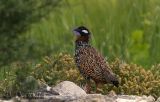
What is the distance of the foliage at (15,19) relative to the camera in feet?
44.7

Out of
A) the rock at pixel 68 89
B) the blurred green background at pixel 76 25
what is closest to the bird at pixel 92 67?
the rock at pixel 68 89

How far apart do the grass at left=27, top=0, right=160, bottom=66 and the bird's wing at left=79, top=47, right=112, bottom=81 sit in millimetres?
5066

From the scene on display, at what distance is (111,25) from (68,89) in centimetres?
702

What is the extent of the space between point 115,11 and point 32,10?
1829 mm

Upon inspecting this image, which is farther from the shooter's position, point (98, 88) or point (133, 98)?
point (98, 88)

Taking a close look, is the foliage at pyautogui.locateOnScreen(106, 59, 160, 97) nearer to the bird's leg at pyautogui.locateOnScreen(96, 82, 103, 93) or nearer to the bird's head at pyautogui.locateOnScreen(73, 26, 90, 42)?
the bird's leg at pyautogui.locateOnScreen(96, 82, 103, 93)

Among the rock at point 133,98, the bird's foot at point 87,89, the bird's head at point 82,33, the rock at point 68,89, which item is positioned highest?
the bird's head at point 82,33

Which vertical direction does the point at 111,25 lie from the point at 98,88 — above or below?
above

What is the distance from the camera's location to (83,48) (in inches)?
333

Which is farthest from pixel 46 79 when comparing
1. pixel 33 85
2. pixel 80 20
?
pixel 80 20

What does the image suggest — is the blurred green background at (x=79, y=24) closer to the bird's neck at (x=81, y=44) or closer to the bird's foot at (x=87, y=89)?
the bird's neck at (x=81, y=44)

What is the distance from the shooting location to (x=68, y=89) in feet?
25.2

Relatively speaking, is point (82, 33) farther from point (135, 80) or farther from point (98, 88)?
point (135, 80)

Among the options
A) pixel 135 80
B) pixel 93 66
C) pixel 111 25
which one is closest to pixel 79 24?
pixel 111 25
